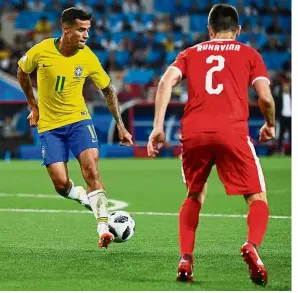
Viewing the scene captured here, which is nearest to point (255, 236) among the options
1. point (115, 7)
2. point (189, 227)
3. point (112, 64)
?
point (189, 227)

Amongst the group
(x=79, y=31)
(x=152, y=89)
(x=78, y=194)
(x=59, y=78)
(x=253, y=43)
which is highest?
(x=79, y=31)

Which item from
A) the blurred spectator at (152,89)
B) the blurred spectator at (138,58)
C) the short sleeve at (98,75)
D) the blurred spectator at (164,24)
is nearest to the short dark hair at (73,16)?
the short sleeve at (98,75)

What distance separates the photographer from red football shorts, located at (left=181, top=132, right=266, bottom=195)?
6.87 m

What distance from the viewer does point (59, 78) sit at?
29.3ft

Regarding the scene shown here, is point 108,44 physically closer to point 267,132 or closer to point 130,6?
point 130,6

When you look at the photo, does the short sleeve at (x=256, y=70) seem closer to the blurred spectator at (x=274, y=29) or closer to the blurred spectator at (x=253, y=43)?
the blurred spectator at (x=253, y=43)

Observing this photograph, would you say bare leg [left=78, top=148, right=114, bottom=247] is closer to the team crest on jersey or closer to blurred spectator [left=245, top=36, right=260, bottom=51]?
the team crest on jersey

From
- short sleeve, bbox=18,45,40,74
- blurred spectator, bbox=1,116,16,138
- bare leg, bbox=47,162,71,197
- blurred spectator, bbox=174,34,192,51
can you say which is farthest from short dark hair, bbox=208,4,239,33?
blurred spectator, bbox=174,34,192,51

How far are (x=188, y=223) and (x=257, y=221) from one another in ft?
1.87

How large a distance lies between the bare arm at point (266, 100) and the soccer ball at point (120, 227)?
2.20 meters

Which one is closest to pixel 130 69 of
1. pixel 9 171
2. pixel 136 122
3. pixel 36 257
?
pixel 136 122

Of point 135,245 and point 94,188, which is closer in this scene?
point 94,188

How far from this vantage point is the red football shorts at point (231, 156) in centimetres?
687

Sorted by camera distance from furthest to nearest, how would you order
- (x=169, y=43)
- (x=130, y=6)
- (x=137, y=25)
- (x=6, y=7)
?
1. (x=130, y=6)
2. (x=137, y=25)
3. (x=169, y=43)
4. (x=6, y=7)
